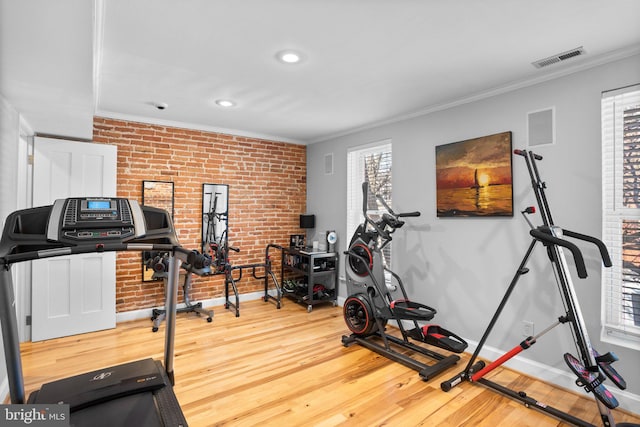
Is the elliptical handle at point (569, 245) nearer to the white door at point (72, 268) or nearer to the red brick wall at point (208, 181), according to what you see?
the red brick wall at point (208, 181)

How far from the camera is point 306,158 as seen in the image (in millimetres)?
5613

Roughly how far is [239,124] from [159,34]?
2.30m

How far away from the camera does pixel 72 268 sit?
358 centimetres

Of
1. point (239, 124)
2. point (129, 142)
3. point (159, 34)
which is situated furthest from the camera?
point (239, 124)

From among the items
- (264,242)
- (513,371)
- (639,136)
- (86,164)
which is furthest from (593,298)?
(86,164)

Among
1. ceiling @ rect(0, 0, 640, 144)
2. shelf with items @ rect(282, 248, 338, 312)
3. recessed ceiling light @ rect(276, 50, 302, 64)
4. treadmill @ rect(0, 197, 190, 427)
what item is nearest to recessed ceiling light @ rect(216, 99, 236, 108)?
ceiling @ rect(0, 0, 640, 144)

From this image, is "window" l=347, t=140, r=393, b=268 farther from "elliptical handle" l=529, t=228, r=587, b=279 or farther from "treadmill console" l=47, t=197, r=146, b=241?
"treadmill console" l=47, t=197, r=146, b=241

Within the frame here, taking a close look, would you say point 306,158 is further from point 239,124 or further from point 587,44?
point 587,44

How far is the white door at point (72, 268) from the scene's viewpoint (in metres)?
3.44

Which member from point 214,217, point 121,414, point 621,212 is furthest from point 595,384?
point 214,217

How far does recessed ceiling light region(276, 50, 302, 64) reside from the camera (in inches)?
94.4

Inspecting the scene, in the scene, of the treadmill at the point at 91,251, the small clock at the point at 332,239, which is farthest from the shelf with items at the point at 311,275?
the treadmill at the point at 91,251

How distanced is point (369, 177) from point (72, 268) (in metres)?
3.63

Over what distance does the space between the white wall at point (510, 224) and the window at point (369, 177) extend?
0.22 meters
